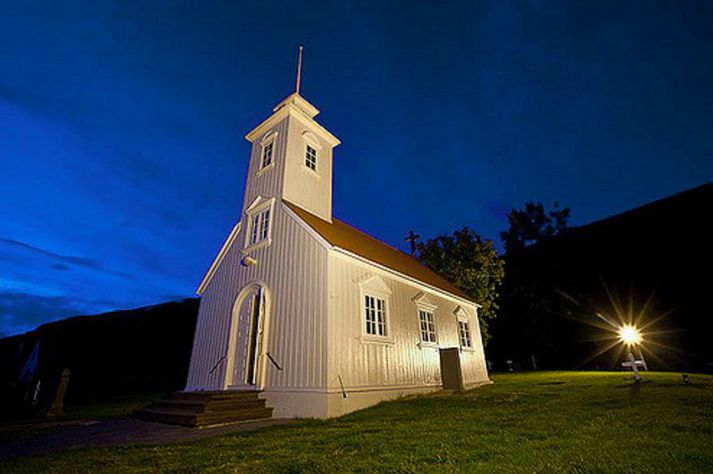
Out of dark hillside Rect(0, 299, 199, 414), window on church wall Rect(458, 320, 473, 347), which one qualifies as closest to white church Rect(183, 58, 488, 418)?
window on church wall Rect(458, 320, 473, 347)

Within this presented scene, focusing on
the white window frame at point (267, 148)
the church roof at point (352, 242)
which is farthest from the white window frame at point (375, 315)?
the white window frame at point (267, 148)

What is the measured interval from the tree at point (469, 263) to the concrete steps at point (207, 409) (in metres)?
15.9

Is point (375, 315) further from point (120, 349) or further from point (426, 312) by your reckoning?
point (120, 349)

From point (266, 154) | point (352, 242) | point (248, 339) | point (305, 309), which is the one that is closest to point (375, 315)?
point (305, 309)

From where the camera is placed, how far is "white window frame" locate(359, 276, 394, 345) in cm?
983

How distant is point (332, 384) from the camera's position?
825 cm

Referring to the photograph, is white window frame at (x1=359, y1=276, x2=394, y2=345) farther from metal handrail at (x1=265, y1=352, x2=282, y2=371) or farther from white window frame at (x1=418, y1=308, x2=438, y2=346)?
metal handrail at (x1=265, y1=352, x2=282, y2=371)

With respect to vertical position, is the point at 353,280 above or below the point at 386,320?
above

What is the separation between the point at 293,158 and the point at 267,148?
1.82 meters

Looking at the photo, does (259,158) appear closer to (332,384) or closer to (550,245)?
(332,384)

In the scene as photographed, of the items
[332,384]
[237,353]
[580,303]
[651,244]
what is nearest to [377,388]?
[332,384]

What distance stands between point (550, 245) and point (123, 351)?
32.4 meters

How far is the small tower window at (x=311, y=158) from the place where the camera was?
44.3 feet

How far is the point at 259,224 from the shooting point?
11.9 meters
